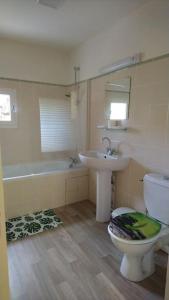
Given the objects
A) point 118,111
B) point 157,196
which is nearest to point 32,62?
point 118,111

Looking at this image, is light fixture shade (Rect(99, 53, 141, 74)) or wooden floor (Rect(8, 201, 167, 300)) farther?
light fixture shade (Rect(99, 53, 141, 74))

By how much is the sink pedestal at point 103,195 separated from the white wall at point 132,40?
1.44 metres

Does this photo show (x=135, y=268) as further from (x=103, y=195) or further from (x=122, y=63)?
(x=122, y=63)

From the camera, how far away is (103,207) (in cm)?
251

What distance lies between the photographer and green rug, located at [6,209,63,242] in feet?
7.34

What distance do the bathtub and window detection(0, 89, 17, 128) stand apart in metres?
0.72

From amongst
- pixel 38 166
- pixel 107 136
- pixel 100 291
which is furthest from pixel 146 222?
pixel 38 166

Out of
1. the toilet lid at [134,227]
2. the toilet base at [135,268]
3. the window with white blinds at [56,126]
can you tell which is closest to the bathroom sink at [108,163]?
the toilet lid at [134,227]

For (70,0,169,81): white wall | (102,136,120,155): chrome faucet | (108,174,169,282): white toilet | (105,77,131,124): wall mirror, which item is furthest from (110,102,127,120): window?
(108,174,169,282): white toilet

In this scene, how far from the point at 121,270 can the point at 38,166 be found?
7.24ft

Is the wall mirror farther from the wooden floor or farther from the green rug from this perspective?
the green rug

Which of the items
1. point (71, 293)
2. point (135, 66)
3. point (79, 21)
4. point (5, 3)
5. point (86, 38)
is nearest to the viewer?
point (71, 293)

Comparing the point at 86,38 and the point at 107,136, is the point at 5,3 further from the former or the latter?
the point at 107,136

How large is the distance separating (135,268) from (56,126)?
2556 millimetres
